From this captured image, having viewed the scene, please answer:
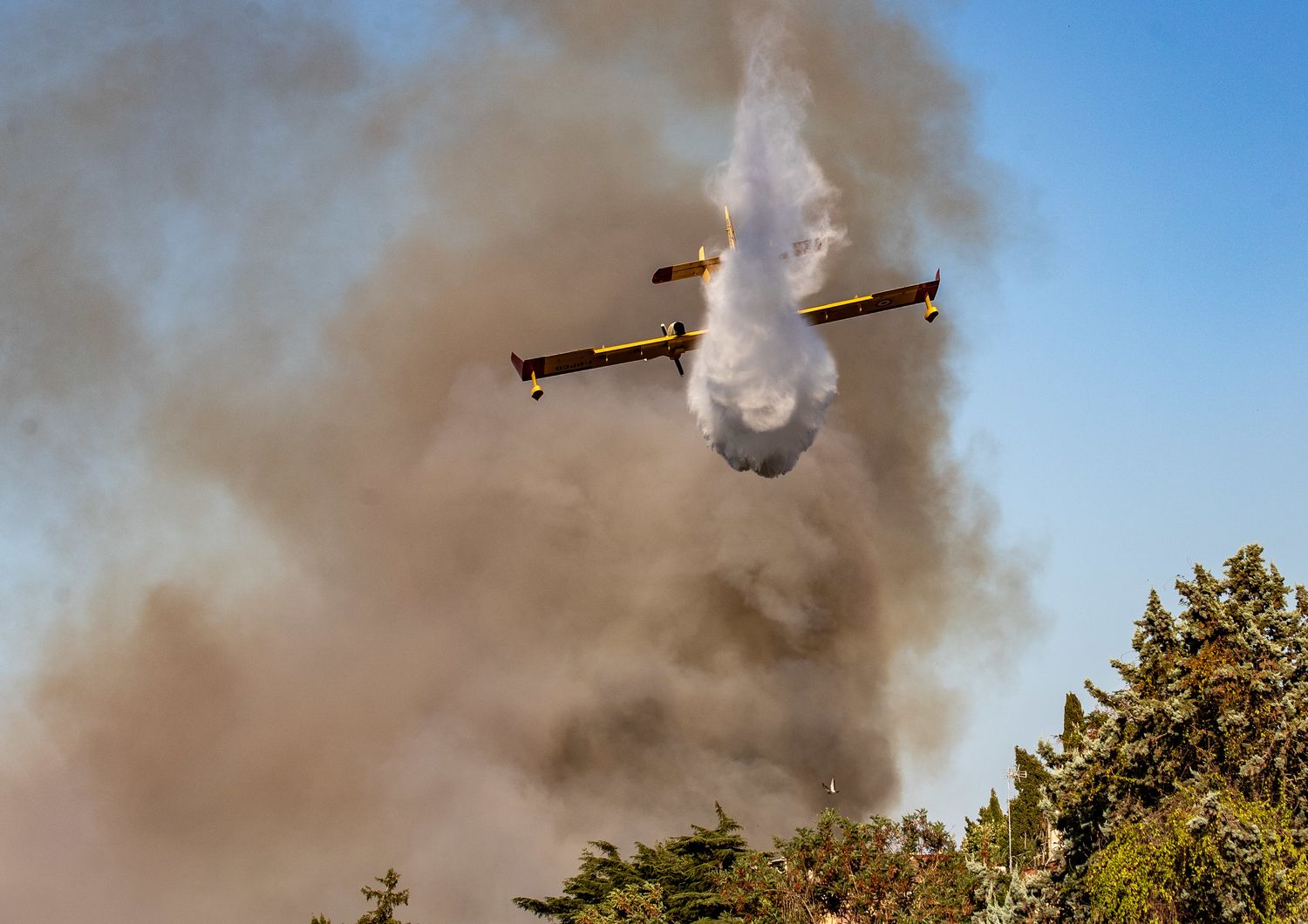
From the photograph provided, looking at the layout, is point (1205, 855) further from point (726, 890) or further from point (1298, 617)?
point (726, 890)

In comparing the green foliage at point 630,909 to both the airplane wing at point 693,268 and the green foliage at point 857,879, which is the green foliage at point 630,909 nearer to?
the green foliage at point 857,879

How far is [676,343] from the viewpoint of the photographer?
78.4 meters

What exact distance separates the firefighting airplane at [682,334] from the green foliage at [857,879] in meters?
29.6

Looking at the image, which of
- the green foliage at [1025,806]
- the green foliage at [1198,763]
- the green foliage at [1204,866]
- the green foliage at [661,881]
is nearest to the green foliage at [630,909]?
the green foliage at [661,881]

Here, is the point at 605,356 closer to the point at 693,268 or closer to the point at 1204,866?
the point at 693,268

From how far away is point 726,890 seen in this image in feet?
269

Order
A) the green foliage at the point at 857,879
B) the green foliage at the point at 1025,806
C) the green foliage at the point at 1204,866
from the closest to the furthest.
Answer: the green foliage at the point at 1204,866 → the green foliage at the point at 857,879 → the green foliage at the point at 1025,806

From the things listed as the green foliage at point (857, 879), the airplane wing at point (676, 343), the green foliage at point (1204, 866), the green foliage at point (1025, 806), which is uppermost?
the airplane wing at point (676, 343)

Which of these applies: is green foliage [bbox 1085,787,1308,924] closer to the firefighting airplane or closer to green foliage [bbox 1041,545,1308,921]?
green foliage [bbox 1041,545,1308,921]

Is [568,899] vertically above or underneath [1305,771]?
above

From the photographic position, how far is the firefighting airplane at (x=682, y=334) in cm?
7638

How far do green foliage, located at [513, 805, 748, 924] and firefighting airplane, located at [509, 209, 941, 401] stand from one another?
3131cm

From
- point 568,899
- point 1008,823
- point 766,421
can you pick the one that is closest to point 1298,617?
point 766,421

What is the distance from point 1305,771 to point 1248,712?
3.13 metres
